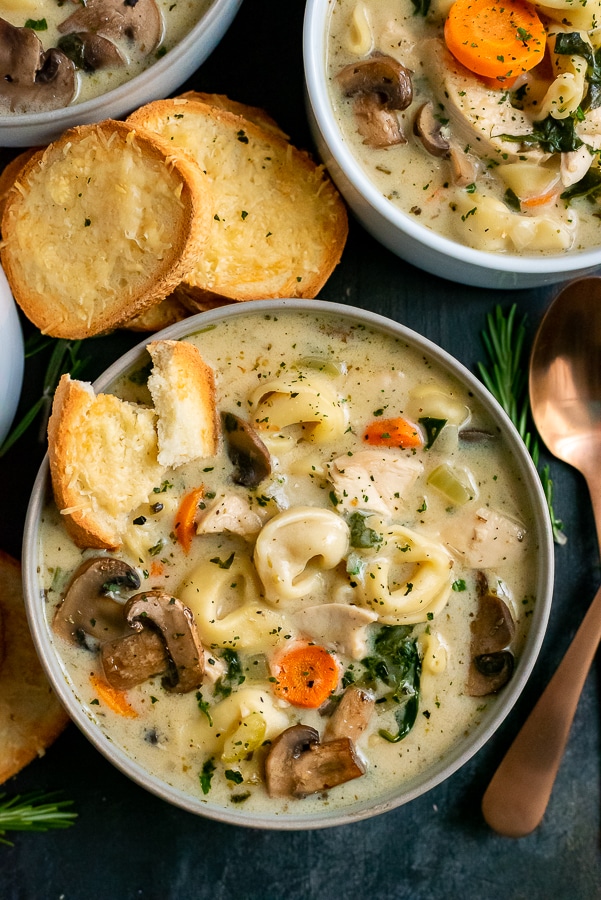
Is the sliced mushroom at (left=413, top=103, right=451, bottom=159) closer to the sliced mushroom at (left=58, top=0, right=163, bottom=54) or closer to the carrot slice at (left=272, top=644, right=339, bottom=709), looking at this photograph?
the sliced mushroom at (left=58, top=0, right=163, bottom=54)

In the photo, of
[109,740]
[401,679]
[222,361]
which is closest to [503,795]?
[401,679]

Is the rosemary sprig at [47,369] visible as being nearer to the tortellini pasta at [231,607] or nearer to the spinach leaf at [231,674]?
the tortellini pasta at [231,607]

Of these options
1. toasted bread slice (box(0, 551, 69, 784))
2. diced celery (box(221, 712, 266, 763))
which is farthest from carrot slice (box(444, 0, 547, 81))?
toasted bread slice (box(0, 551, 69, 784))

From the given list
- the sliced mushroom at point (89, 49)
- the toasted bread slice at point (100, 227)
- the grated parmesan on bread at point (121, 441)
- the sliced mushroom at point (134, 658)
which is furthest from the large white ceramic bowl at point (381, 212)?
the sliced mushroom at point (134, 658)

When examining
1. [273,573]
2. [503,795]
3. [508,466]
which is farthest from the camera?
[503,795]

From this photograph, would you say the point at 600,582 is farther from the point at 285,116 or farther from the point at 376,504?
the point at 285,116

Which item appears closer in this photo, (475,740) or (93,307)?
(475,740)
